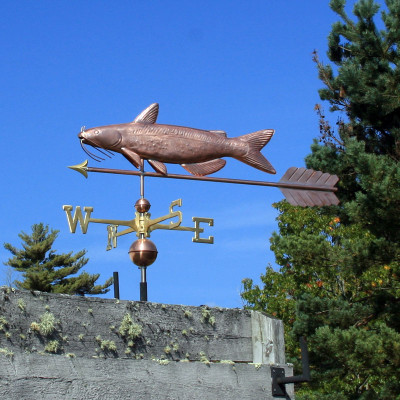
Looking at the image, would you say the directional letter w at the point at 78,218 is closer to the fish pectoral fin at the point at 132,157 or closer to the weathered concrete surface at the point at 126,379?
the fish pectoral fin at the point at 132,157

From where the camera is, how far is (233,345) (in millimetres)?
4898

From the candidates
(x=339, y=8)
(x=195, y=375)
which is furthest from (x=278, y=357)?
(x=339, y=8)

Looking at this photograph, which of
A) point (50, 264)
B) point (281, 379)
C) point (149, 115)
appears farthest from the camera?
point (50, 264)

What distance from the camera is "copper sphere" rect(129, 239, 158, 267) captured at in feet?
16.5

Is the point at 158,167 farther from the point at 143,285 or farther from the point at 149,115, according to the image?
the point at 143,285

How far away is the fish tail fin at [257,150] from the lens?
582 cm

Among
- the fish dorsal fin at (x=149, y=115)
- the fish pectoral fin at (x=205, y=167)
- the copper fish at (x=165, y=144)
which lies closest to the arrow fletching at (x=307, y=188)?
the copper fish at (x=165, y=144)

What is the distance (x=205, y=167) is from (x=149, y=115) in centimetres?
57

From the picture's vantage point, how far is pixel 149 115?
217 inches

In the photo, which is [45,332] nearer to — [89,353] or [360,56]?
[89,353]

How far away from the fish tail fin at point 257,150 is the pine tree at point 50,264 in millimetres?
15809

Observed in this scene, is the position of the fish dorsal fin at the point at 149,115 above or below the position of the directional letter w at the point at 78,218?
above

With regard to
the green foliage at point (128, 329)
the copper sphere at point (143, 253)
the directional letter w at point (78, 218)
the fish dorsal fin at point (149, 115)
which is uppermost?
the fish dorsal fin at point (149, 115)

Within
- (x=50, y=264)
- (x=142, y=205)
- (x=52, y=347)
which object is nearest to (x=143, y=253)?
(x=142, y=205)
